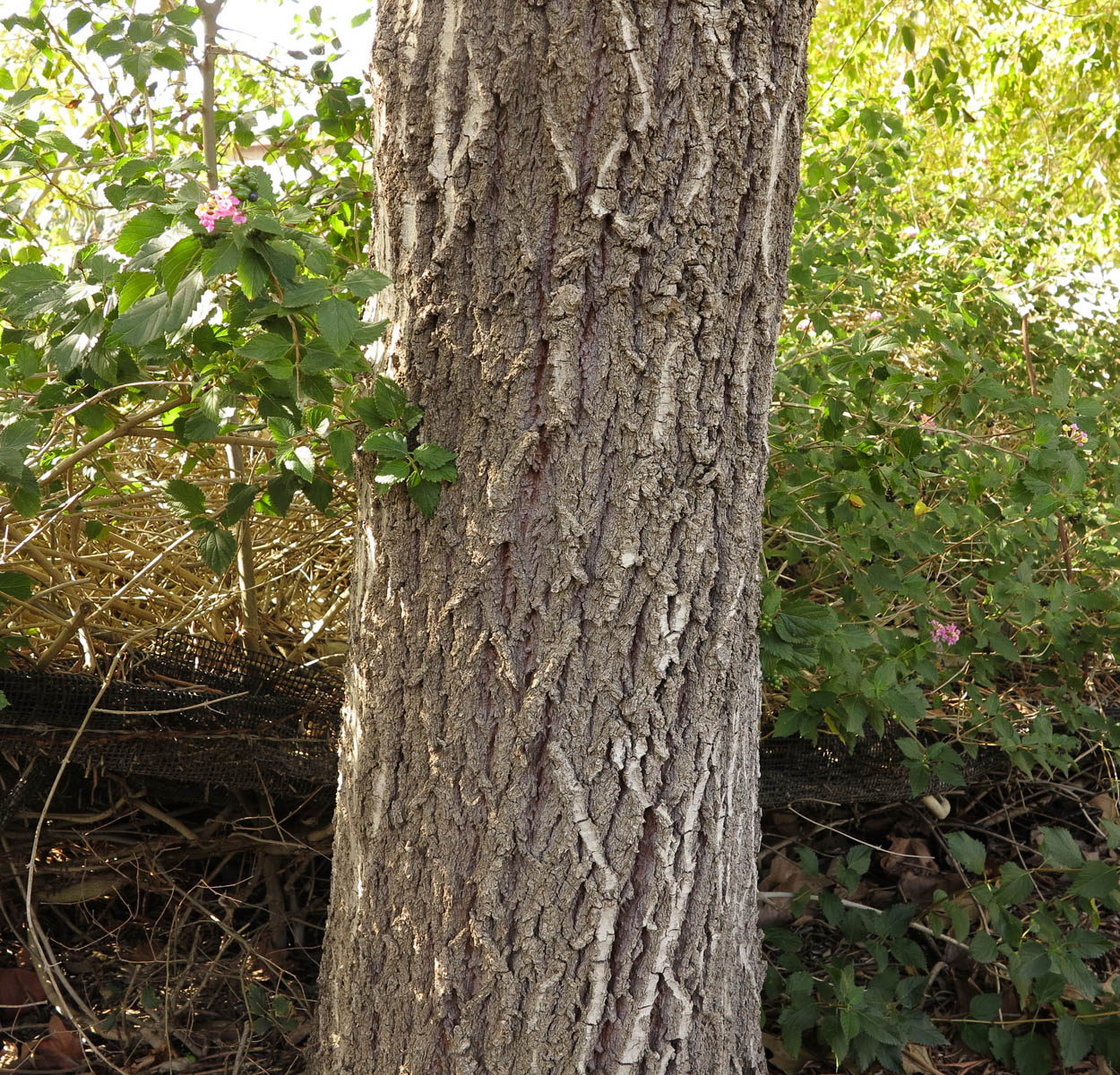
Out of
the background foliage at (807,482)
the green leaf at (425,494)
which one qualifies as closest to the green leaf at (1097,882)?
the background foliage at (807,482)

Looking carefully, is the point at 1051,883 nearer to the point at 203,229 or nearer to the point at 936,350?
the point at 936,350

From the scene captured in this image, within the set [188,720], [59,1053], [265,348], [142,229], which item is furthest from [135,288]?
[59,1053]

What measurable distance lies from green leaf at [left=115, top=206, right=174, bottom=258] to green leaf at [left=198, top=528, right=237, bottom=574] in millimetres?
547

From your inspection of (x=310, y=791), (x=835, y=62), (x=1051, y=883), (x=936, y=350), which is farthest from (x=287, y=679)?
(x=835, y=62)

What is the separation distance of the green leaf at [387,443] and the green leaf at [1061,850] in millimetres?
1545

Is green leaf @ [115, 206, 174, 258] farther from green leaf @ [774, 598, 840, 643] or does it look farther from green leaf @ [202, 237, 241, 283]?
green leaf @ [774, 598, 840, 643]

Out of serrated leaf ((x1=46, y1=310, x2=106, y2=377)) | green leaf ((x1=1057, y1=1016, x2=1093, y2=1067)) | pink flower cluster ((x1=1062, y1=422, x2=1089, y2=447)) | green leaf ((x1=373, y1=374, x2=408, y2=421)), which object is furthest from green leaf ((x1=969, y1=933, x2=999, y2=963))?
serrated leaf ((x1=46, y1=310, x2=106, y2=377))

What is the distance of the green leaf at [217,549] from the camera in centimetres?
169

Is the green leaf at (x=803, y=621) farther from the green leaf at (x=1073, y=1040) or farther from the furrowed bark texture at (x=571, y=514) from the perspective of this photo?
the green leaf at (x=1073, y=1040)

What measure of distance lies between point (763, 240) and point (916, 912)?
1708mm

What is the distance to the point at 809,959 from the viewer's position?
2.41 metres

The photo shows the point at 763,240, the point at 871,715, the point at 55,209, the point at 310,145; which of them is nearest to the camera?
the point at 763,240

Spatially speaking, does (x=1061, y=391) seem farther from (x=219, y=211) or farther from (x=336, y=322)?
(x=219, y=211)

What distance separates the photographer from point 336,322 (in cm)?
128
